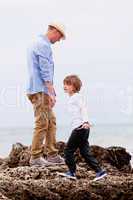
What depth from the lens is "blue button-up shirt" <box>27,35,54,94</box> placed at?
13156mm

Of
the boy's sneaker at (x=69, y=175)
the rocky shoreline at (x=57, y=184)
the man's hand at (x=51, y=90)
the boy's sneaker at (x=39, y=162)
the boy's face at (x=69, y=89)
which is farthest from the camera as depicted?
the boy's sneaker at (x=39, y=162)

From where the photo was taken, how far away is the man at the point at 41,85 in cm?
1315

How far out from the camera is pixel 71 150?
41.4ft

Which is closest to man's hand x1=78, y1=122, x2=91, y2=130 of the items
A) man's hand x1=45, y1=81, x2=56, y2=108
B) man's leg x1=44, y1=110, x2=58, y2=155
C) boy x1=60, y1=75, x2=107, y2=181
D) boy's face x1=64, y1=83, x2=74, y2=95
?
boy x1=60, y1=75, x2=107, y2=181

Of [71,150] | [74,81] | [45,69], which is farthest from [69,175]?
[45,69]

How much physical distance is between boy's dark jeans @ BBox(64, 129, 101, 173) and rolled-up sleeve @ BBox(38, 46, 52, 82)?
120 centimetres

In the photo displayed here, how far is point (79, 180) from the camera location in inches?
476

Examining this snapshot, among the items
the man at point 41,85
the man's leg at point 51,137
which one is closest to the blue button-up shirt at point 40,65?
the man at point 41,85

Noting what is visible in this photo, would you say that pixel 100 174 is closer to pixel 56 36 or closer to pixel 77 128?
pixel 77 128

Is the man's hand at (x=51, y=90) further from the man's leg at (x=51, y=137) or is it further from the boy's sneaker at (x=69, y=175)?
the boy's sneaker at (x=69, y=175)

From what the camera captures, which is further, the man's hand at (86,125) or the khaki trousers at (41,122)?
the khaki trousers at (41,122)

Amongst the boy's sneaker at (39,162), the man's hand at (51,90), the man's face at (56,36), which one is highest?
the man's face at (56,36)

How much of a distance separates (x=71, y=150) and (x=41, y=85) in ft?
4.29

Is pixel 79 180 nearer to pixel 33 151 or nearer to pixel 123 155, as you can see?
pixel 33 151
